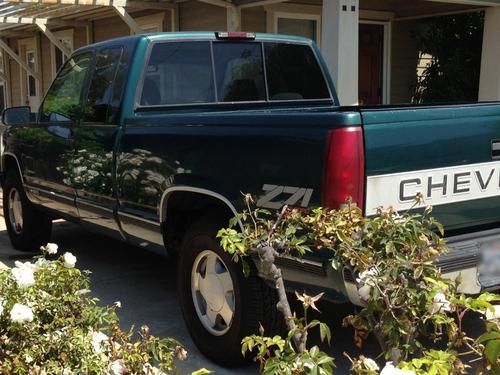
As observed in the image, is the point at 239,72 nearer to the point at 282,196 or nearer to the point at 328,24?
the point at 282,196

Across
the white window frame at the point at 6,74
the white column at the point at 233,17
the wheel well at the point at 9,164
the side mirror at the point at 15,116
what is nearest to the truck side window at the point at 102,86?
the side mirror at the point at 15,116

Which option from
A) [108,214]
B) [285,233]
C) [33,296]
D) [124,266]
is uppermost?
[285,233]

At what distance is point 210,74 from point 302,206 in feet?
6.87

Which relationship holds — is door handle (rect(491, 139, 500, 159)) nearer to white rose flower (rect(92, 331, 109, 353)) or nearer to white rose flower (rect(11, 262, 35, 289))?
white rose flower (rect(92, 331, 109, 353))

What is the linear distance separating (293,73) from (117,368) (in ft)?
11.3

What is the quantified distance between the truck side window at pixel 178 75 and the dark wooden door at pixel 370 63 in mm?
7228

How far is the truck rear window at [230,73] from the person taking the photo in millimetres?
4508

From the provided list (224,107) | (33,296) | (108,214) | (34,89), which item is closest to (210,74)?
(224,107)

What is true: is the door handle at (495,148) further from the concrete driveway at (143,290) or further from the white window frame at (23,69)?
the white window frame at (23,69)

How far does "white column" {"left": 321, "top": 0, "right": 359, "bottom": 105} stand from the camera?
25.2ft

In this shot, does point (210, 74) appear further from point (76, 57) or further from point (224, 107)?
point (76, 57)

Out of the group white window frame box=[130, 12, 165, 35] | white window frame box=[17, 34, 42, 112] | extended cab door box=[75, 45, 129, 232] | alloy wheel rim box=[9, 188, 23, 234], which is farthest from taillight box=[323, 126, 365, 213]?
white window frame box=[17, 34, 42, 112]

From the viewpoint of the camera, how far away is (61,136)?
5102mm

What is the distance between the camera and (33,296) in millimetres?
2340
